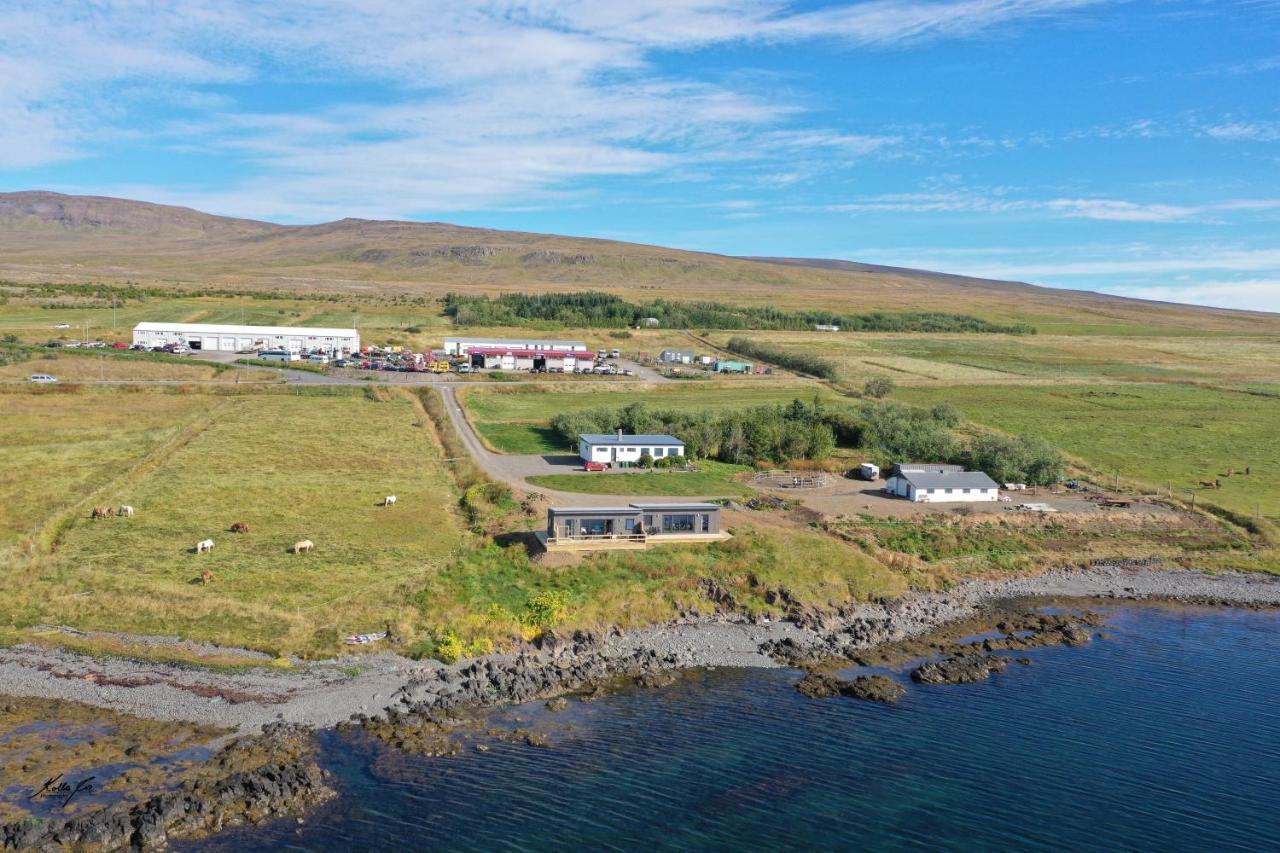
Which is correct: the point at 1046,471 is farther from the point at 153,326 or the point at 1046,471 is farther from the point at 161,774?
the point at 153,326

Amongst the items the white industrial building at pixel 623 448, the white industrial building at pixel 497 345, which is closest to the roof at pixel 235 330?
the white industrial building at pixel 497 345

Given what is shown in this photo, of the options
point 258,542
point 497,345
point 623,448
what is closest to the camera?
point 258,542

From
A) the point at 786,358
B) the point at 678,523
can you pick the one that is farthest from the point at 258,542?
the point at 786,358

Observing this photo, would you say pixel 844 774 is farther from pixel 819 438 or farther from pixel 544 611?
pixel 819 438

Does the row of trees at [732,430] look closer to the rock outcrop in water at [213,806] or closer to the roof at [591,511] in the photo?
the roof at [591,511]

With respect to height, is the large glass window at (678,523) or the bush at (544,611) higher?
the large glass window at (678,523)

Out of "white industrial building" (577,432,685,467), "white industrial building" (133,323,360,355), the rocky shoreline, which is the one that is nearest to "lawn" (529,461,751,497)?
"white industrial building" (577,432,685,467)

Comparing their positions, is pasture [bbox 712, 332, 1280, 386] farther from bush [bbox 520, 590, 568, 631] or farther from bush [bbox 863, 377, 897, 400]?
bush [bbox 520, 590, 568, 631]
